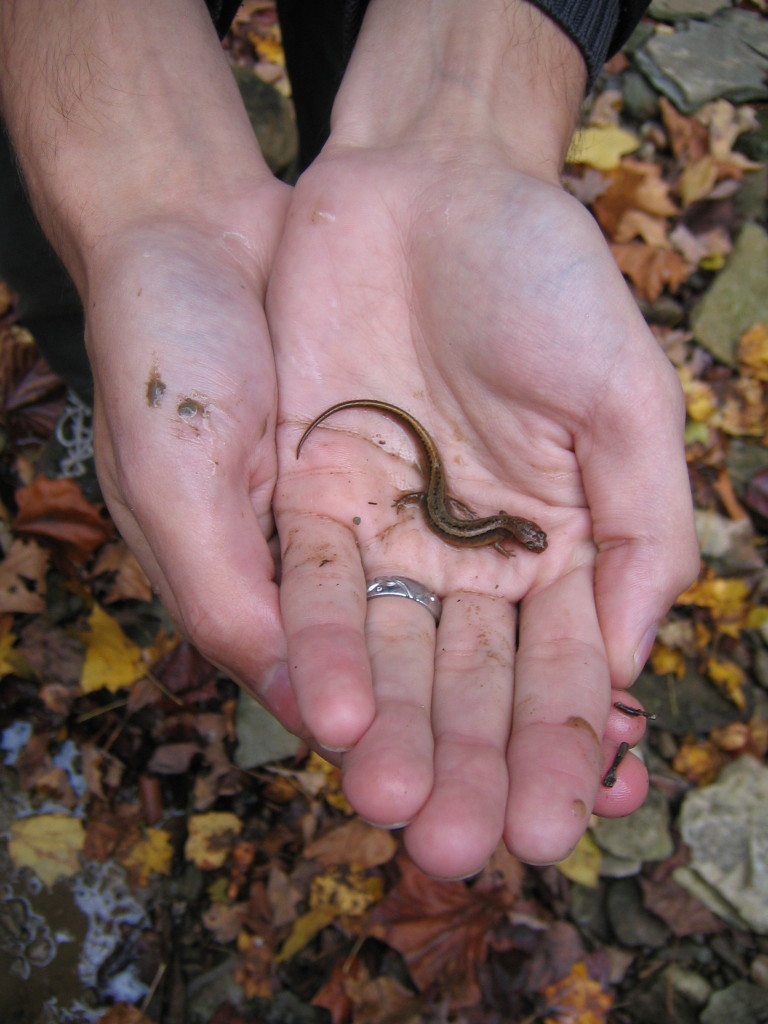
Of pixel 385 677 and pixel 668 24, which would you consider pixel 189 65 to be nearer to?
pixel 385 677

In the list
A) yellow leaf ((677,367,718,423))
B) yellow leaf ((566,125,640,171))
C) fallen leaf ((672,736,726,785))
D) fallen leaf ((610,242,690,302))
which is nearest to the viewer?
fallen leaf ((672,736,726,785))

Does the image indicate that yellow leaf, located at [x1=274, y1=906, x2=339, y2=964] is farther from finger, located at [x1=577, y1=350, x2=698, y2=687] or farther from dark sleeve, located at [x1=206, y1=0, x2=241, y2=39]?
dark sleeve, located at [x1=206, y1=0, x2=241, y2=39]

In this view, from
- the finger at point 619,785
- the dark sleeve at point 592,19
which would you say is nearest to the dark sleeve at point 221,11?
the dark sleeve at point 592,19

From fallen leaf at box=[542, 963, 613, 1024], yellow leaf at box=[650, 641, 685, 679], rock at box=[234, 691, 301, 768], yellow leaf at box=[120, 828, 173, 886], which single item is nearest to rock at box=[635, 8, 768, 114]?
yellow leaf at box=[650, 641, 685, 679]

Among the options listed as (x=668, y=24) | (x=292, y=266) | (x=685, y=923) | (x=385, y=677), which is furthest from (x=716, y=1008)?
(x=668, y=24)

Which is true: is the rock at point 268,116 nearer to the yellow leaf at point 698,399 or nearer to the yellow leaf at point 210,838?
the yellow leaf at point 698,399

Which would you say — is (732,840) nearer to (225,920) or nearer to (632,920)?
(632,920)
